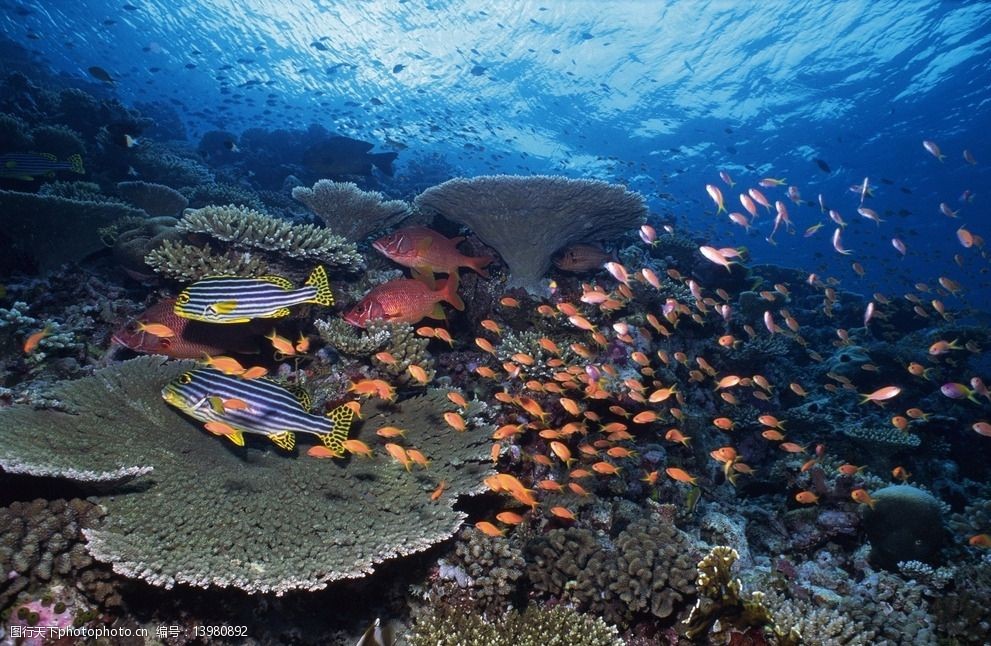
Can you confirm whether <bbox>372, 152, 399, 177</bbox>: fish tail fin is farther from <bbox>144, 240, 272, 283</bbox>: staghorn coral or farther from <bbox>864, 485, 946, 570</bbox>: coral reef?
<bbox>864, 485, 946, 570</bbox>: coral reef

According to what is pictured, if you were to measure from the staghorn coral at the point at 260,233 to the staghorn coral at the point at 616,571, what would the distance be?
410 cm

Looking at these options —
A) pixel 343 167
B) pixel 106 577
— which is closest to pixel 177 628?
pixel 106 577

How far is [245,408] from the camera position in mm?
3309

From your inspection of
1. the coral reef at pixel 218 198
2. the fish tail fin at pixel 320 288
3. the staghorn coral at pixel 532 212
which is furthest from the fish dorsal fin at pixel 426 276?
the coral reef at pixel 218 198

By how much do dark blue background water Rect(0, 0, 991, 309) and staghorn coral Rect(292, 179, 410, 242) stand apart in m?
13.4

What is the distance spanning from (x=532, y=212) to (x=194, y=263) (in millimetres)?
4324

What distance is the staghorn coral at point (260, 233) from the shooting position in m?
5.14

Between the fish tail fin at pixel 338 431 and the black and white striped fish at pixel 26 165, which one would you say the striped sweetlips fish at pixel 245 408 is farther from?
the black and white striped fish at pixel 26 165

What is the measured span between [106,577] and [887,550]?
25.2ft

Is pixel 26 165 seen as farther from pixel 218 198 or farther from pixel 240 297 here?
pixel 240 297

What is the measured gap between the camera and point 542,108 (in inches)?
1561

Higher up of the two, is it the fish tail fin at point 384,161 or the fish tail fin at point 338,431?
the fish tail fin at point 384,161

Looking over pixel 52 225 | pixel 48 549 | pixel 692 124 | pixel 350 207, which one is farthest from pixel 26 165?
pixel 692 124

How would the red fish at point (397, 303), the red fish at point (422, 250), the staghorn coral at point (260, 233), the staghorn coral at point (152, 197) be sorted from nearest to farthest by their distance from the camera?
the red fish at point (397, 303)
the staghorn coral at point (260, 233)
the red fish at point (422, 250)
the staghorn coral at point (152, 197)
